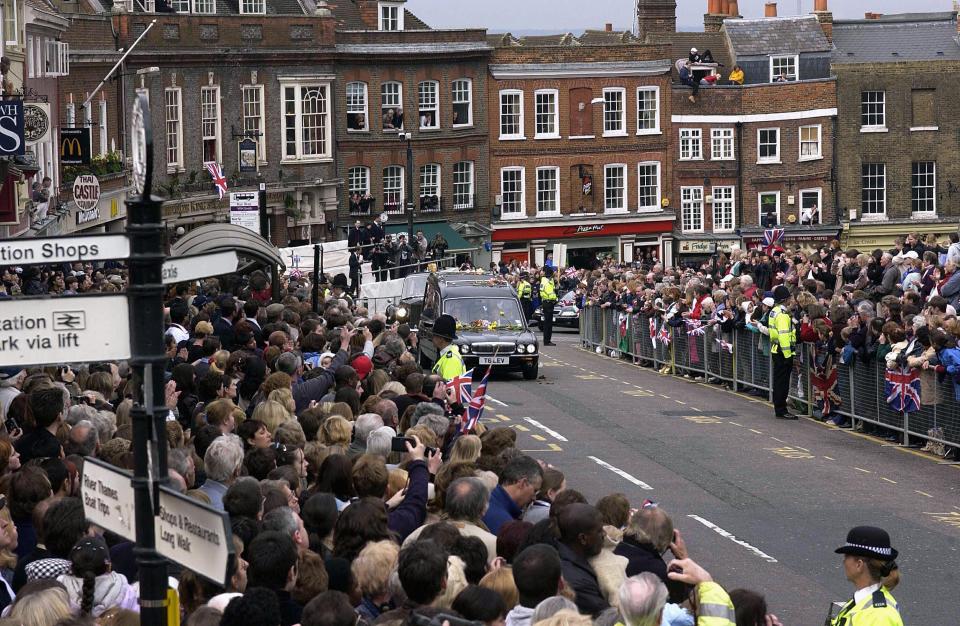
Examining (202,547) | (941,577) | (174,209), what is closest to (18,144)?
(941,577)

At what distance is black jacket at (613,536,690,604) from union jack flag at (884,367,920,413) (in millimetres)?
12776

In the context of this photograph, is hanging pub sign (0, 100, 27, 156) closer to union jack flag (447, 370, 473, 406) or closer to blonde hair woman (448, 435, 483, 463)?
union jack flag (447, 370, 473, 406)

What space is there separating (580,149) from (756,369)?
133 ft

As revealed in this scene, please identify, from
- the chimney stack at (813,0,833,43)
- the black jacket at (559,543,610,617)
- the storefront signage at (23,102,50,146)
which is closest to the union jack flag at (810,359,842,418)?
the black jacket at (559,543,610,617)

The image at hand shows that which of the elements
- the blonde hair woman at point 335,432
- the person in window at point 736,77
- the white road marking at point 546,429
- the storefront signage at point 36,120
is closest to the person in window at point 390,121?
the person in window at point 736,77

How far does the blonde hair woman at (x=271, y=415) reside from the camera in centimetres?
1154

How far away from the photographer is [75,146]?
39.9 metres

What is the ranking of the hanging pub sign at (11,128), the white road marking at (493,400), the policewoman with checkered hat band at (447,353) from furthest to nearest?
the white road marking at (493,400), the hanging pub sign at (11,128), the policewoman with checkered hat band at (447,353)

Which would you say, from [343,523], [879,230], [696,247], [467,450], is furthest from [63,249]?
[696,247]

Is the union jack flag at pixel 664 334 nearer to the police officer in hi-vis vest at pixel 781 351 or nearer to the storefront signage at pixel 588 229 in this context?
the police officer in hi-vis vest at pixel 781 351

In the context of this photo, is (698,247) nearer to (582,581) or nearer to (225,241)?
(225,241)

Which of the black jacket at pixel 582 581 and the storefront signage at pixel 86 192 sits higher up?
the storefront signage at pixel 86 192

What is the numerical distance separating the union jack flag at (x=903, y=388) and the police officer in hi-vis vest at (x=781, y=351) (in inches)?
125

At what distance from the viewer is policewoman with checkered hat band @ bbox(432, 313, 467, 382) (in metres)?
17.4
